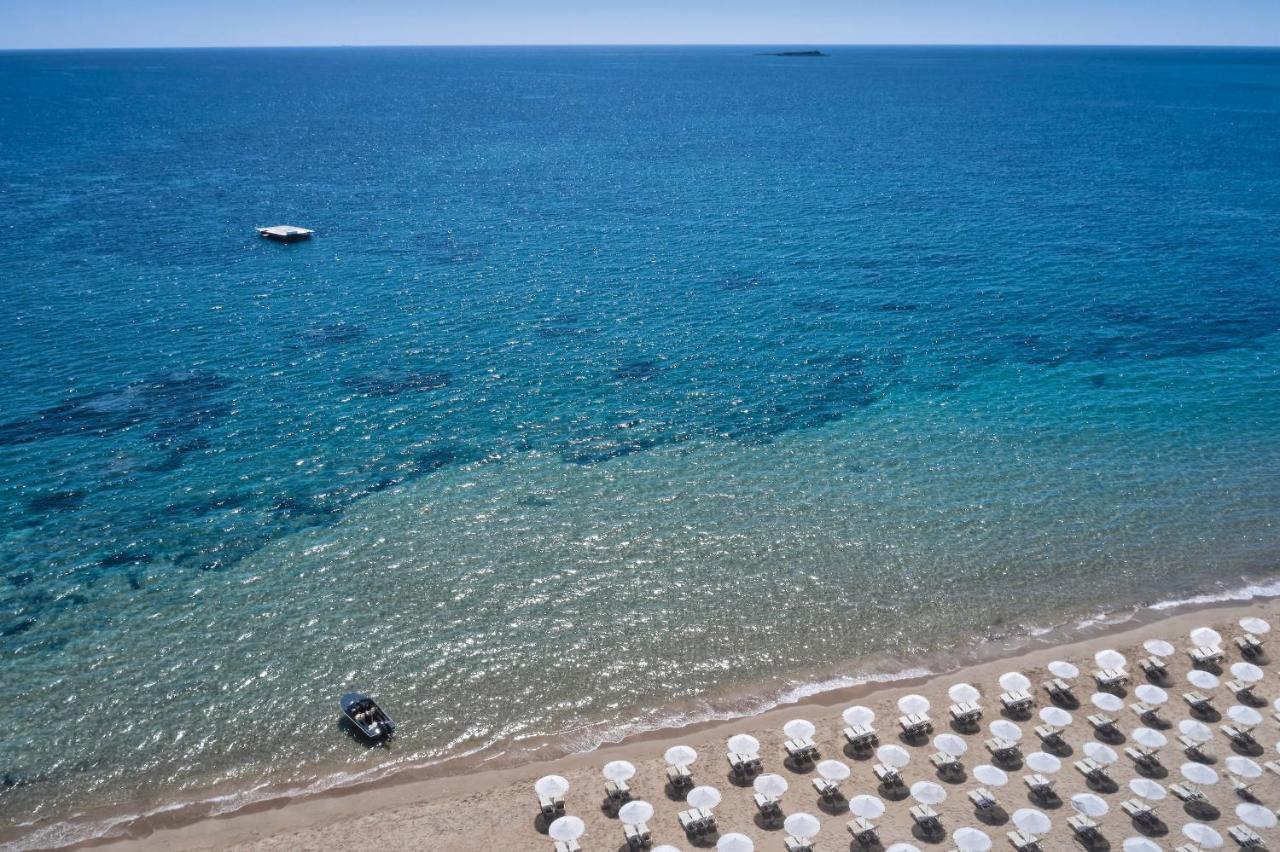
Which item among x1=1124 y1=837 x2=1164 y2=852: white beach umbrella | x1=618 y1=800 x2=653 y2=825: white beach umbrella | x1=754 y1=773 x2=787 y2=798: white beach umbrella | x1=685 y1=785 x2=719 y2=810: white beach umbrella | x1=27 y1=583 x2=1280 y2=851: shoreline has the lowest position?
x1=27 y1=583 x2=1280 y2=851: shoreline

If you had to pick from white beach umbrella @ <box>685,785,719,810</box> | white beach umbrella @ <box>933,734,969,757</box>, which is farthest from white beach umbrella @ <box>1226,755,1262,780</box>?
white beach umbrella @ <box>685,785,719,810</box>

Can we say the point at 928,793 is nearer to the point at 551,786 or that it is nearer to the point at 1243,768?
the point at 1243,768

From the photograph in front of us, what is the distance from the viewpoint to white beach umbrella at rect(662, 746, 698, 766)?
3416 cm

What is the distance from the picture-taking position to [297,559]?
47.3m

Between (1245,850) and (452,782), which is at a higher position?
(1245,850)

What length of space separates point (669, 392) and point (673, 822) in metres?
39.0

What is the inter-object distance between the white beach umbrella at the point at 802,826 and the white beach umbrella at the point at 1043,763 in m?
9.02

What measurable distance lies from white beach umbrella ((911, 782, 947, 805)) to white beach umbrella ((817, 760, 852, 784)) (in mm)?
2524

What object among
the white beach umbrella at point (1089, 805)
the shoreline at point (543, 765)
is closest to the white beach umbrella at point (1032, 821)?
the white beach umbrella at point (1089, 805)

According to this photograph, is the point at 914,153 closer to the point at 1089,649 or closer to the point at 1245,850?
the point at 1089,649

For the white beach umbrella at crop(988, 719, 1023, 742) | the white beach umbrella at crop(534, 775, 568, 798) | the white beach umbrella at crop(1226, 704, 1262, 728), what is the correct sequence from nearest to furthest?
the white beach umbrella at crop(534, 775, 568, 798) → the white beach umbrella at crop(988, 719, 1023, 742) → the white beach umbrella at crop(1226, 704, 1262, 728)

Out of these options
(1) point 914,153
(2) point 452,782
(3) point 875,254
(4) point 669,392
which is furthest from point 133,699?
(1) point 914,153

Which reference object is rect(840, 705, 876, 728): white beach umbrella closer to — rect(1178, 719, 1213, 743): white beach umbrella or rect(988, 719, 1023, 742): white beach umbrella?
rect(988, 719, 1023, 742): white beach umbrella

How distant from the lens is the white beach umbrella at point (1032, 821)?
3041cm
